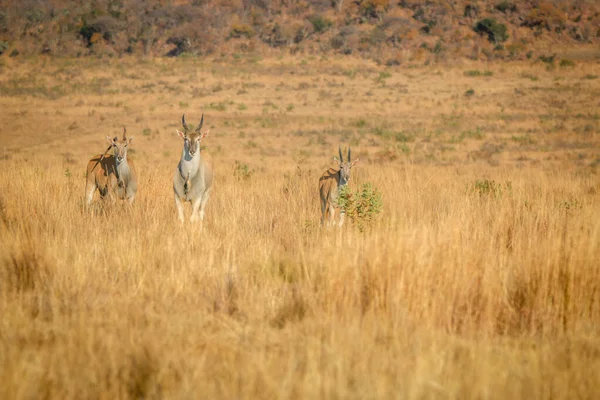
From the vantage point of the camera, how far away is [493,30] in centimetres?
5491

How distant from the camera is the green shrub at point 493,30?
54.8 m

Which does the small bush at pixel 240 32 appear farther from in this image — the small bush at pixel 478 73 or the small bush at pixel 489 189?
the small bush at pixel 489 189

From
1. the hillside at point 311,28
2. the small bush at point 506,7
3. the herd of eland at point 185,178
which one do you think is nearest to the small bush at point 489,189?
the herd of eland at point 185,178

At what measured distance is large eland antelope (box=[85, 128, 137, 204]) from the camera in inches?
382

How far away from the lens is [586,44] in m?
51.9

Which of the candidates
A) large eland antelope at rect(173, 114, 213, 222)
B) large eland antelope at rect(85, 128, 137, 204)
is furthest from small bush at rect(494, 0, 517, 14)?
large eland antelope at rect(173, 114, 213, 222)

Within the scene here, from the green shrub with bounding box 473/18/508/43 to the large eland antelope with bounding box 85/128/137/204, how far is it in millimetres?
50099

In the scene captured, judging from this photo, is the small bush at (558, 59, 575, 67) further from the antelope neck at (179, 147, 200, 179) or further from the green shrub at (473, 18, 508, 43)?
the antelope neck at (179, 147, 200, 179)

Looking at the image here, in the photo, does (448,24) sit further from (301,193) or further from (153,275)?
(153,275)

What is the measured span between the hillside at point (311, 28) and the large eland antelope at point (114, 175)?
38.5 m

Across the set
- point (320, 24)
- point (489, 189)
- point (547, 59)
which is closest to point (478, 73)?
point (547, 59)

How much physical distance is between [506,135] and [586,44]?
3187cm

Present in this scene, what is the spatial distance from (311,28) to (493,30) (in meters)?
15.2

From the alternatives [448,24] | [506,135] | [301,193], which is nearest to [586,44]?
[448,24]
